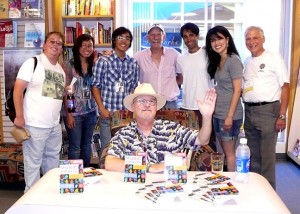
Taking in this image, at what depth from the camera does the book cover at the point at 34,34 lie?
491 centimetres

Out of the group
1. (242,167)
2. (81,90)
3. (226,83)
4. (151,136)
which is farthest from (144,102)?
(81,90)

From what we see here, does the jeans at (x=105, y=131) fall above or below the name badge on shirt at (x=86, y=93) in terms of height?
below

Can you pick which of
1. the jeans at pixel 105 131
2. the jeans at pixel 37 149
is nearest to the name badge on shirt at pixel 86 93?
the jeans at pixel 105 131

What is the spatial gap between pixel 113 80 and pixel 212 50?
979 millimetres

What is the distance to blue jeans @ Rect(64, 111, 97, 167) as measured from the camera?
3875 millimetres

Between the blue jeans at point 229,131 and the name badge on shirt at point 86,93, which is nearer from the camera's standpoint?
the blue jeans at point 229,131

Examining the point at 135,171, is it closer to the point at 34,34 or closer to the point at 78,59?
the point at 78,59

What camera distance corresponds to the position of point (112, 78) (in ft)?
12.2

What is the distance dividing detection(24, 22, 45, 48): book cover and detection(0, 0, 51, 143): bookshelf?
1 centimetres

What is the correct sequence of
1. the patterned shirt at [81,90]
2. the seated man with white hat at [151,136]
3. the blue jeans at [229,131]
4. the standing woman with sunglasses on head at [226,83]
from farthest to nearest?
the patterned shirt at [81,90] < the blue jeans at [229,131] < the standing woman with sunglasses on head at [226,83] < the seated man with white hat at [151,136]

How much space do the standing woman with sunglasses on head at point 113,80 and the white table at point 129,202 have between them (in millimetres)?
1867

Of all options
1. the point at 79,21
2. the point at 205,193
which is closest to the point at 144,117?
the point at 205,193

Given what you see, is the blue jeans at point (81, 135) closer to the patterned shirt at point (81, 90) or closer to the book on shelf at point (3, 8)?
the patterned shirt at point (81, 90)

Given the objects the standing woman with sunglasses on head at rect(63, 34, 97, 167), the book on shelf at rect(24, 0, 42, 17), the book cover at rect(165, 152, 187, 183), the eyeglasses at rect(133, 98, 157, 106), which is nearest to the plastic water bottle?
the book cover at rect(165, 152, 187, 183)
